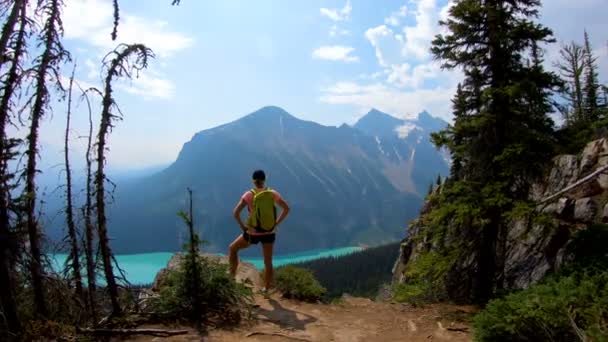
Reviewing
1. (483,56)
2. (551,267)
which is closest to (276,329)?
(483,56)

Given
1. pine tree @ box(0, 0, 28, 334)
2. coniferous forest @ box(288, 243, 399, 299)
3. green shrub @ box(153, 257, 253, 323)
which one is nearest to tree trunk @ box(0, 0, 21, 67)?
pine tree @ box(0, 0, 28, 334)

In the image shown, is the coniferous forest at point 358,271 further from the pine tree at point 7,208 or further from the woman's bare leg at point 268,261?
the pine tree at point 7,208

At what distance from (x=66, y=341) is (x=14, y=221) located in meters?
1.86

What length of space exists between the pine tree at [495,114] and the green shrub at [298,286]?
3374mm

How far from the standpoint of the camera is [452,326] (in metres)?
7.21

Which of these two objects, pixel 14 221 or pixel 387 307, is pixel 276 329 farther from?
pixel 14 221

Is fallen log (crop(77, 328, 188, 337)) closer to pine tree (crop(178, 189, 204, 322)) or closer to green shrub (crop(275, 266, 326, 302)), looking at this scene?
pine tree (crop(178, 189, 204, 322))

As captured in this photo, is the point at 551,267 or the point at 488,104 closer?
the point at 488,104

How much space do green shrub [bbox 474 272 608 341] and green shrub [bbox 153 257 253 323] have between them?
11.7 feet

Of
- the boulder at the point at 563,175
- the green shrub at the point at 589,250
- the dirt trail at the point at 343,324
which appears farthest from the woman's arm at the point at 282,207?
the boulder at the point at 563,175

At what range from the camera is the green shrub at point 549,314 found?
4562 mm

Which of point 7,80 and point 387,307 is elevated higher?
point 7,80

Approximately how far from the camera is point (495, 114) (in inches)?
335

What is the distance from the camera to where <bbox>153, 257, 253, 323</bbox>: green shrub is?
21.1 feet
